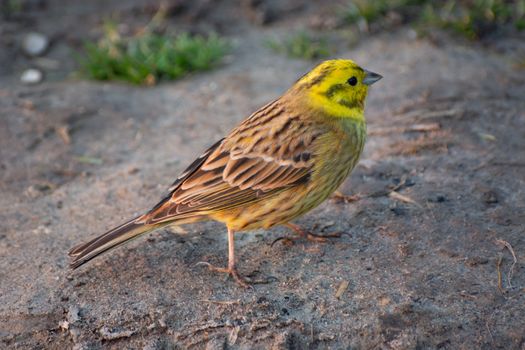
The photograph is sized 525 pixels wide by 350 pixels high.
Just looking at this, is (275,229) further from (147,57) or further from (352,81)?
(147,57)

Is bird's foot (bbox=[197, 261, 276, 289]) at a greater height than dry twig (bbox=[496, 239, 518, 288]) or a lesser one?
lesser

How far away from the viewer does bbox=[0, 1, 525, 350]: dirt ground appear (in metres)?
4.44

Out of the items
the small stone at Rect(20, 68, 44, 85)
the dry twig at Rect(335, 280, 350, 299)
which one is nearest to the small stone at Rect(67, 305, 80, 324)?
the dry twig at Rect(335, 280, 350, 299)

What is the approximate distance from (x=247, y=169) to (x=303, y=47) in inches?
149

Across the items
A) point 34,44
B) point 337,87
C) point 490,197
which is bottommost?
point 34,44

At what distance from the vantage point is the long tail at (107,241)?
4.79m

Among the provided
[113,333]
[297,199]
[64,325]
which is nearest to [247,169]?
[297,199]

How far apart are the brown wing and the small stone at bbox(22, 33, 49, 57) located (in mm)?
4369

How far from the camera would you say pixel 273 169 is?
4.98 m

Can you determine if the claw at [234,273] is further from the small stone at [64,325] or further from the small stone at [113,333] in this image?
the small stone at [64,325]

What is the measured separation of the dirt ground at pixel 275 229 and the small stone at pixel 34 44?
128 mm

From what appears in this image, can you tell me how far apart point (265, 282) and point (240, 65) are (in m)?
4.12

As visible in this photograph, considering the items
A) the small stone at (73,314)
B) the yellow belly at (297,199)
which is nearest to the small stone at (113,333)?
the small stone at (73,314)

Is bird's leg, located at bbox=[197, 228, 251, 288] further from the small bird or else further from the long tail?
the long tail
